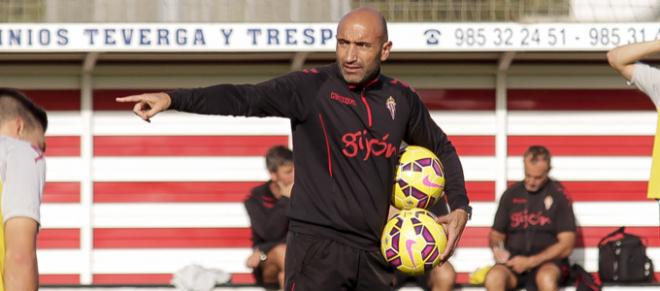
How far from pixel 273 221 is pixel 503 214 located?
180 cm

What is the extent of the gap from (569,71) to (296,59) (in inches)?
91.8

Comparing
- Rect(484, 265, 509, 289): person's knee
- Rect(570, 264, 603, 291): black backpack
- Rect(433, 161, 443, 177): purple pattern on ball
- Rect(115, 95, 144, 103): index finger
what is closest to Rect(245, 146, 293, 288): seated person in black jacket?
Rect(484, 265, 509, 289): person's knee

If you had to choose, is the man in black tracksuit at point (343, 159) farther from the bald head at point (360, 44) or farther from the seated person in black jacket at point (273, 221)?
the seated person in black jacket at point (273, 221)

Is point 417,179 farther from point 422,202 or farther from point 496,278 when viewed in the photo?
point 496,278

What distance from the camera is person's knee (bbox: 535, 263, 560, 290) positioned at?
1074 centimetres

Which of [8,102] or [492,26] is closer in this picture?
[8,102]

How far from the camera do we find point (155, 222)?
39.8 feet

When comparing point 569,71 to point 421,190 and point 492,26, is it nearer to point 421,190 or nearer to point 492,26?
point 492,26

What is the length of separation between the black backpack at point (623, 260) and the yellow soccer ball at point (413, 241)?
473cm

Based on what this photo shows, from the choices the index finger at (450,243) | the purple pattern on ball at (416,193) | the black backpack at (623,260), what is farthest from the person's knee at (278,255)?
the index finger at (450,243)

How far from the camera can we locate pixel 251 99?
239 inches

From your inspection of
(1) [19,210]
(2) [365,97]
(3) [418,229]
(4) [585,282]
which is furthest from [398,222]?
(4) [585,282]

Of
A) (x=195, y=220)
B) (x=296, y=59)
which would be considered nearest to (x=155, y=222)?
(x=195, y=220)

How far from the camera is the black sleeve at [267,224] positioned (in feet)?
35.6
